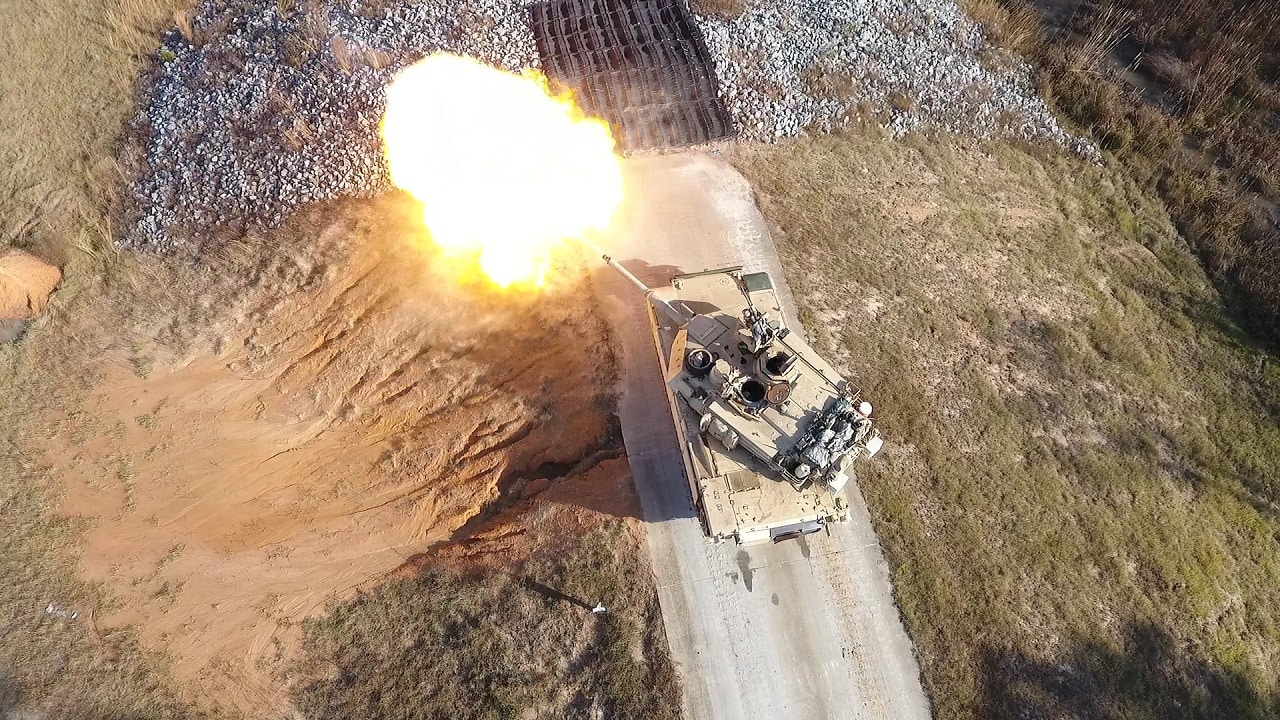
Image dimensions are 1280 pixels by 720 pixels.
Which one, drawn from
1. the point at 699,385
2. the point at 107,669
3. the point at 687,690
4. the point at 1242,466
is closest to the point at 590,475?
the point at 699,385

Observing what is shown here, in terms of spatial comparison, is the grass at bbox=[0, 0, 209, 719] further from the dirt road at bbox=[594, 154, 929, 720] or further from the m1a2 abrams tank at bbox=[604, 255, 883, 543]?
the m1a2 abrams tank at bbox=[604, 255, 883, 543]

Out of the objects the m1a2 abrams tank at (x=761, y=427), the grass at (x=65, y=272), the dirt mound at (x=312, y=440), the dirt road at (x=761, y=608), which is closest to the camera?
the m1a2 abrams tank at (x=761, y=427)

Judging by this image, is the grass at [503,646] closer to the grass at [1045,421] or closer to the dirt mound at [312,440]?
the dirt mound at [312,440]

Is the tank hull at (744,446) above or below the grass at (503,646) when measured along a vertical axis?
above

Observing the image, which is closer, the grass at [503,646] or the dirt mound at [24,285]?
the grass at [503,646]

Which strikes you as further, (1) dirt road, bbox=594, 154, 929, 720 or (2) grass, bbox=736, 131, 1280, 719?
(2) grass, bbox=736, 131, 1280, 719

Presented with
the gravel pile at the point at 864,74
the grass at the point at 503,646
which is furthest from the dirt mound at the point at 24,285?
the gravel pile at the point at 864,74

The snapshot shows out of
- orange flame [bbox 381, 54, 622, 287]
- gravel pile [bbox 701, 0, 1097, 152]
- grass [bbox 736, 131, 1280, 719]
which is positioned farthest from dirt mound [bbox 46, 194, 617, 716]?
gravel pile [bbox 701, 0, 1097, 152]
